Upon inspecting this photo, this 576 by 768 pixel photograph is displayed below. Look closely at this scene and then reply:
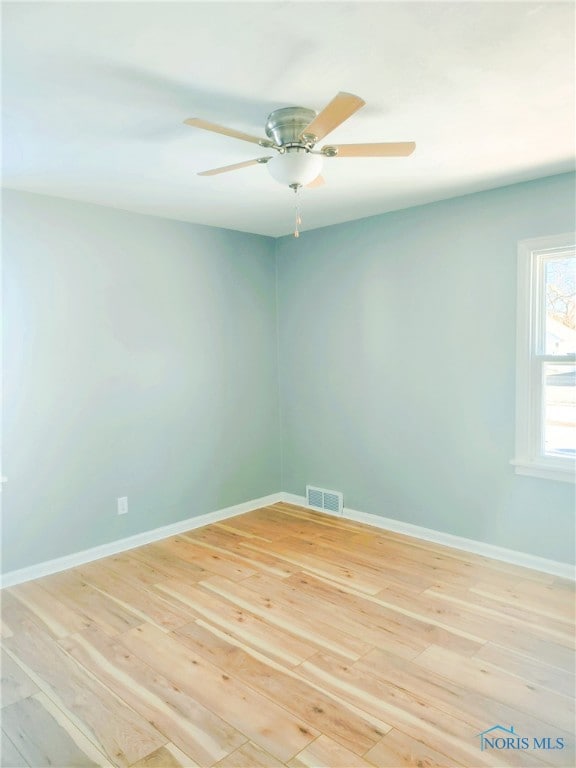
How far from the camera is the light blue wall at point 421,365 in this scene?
3.42 meters

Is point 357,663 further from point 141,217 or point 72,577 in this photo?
point 141,217

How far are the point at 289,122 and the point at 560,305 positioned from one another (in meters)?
2.11

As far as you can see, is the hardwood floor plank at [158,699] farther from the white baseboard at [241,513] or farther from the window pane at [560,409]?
the window pane at [560,409]

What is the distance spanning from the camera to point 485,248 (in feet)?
11.5

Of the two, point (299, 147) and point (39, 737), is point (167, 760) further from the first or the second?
point (299, 147)

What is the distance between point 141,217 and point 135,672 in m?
2.94

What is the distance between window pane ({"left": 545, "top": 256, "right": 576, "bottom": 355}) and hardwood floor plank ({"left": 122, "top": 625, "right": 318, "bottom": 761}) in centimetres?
260

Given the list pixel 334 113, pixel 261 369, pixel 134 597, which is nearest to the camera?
pixel 334 113

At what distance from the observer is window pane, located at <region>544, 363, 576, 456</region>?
10.7 ft

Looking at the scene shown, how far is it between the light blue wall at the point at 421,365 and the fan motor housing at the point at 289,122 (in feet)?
5.93

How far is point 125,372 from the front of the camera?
3.81 metres

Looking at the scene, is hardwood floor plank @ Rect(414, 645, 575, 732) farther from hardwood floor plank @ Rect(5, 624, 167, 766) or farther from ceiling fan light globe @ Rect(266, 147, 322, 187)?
ceiling fan light globe @ Rect(266, 147, 322, 187)

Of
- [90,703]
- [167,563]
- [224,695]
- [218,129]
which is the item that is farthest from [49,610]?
[218,129]

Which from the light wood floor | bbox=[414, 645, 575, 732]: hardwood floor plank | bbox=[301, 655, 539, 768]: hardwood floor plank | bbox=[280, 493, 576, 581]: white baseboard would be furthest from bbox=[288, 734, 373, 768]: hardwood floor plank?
bbox=[280, 493, 576, 581]: white baseboard
